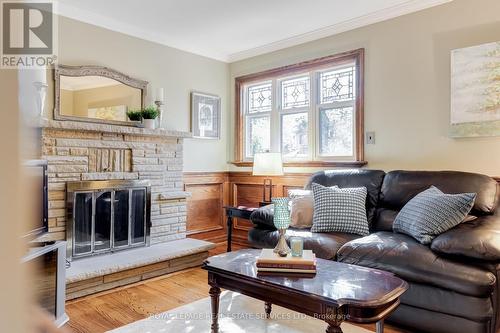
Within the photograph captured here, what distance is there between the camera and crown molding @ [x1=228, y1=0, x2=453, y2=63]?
3240mm

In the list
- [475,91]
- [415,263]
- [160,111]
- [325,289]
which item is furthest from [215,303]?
[475,91]

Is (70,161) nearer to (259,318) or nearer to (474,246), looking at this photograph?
(259,318)

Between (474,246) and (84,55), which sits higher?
(84,55)

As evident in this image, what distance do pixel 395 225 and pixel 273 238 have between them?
100 cm

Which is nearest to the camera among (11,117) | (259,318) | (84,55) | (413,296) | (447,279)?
(11,117)

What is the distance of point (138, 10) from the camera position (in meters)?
3.39

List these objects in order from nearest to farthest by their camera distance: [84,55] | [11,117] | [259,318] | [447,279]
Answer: [11,117]
[447,279]
[259,318]
[84,55]

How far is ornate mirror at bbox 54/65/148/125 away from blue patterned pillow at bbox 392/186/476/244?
291 centimetres

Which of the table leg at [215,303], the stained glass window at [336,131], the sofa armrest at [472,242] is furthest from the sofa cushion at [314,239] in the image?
the stained glass window at [336,131]

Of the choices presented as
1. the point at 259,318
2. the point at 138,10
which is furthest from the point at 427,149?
the point at 138,10

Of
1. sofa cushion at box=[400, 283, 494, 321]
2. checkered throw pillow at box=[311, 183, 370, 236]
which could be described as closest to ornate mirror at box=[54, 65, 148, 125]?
checkered throw pillow at box=[311, 183, 370, 236]

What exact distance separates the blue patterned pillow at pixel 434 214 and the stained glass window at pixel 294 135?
1.76 metres

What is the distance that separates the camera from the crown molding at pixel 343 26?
324 centimetres

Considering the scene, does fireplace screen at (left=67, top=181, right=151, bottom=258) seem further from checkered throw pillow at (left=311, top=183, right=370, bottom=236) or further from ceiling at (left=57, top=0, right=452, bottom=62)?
checkered throw pillow at (left=311, top=183, right=370, bottom=236)
